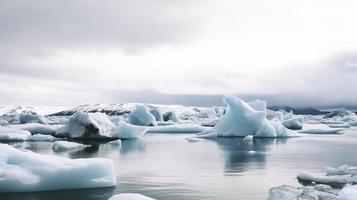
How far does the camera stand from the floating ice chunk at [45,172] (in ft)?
28.4

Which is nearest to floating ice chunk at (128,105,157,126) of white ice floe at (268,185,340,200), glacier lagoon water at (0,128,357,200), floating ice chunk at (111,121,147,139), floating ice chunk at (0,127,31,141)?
floating ice chunk at (111,121,147,139)

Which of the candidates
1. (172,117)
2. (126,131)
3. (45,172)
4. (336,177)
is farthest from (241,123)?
(172,117)

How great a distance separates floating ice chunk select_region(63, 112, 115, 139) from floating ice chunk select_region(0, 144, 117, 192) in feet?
49.2

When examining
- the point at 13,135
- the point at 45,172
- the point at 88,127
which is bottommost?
the point at 13,135

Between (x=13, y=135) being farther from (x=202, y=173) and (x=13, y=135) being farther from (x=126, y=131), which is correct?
(x=202, y=173)

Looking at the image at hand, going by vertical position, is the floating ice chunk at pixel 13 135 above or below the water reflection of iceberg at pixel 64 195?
above

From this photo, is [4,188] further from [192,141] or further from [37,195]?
[192,141]

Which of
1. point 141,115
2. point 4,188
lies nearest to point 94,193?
point 4,188

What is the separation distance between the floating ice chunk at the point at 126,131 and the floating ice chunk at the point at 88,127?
2.25 ft

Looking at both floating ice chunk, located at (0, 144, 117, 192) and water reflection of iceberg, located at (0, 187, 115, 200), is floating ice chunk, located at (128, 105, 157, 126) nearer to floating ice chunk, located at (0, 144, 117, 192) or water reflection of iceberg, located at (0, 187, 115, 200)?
floating ice chunk, located at (0, 144, 117, 192)

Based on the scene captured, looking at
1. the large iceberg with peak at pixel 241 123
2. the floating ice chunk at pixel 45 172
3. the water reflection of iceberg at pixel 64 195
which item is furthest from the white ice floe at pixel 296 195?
the large iceberg with peak at pixel 241 123

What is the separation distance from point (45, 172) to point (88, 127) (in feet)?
51.7

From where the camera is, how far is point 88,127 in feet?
80.1

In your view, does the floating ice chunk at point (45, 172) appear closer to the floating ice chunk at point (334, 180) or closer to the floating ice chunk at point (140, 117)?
the floating ice chunk at point (334, 180)
